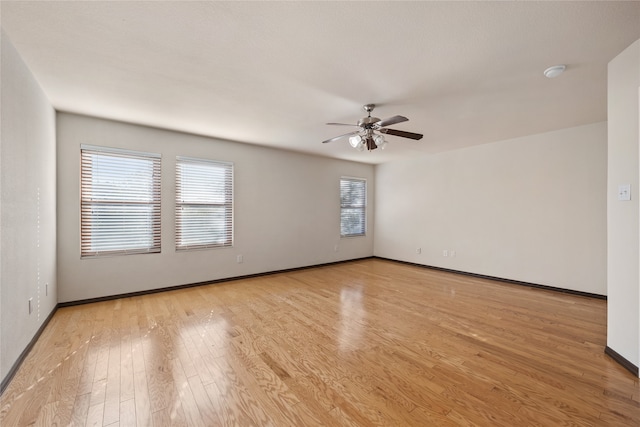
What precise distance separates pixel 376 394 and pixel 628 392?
170 cm

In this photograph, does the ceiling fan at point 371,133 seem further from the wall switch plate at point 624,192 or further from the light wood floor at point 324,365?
the light wood floor at point 324,365

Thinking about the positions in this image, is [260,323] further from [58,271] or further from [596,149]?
[596,149]

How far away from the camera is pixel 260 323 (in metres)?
2.89

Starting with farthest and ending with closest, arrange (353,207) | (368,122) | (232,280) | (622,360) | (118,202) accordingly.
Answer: (353,207) < (232,280) < (118,202) < (368,122) < (622,360)

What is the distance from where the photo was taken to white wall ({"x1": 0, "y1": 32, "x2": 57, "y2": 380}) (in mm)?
1850

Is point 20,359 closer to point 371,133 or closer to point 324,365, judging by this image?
point 324,365

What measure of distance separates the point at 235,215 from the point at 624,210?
4734 mm

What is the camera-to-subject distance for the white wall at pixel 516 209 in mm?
3797

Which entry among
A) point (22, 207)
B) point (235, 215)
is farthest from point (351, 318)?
point (22, 207)

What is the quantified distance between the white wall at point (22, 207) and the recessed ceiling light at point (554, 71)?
4244 millimetres

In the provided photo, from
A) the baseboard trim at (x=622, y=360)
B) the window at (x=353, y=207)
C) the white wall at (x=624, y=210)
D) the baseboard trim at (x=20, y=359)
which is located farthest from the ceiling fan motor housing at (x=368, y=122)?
the baseboard trim at (x=20, y=359)

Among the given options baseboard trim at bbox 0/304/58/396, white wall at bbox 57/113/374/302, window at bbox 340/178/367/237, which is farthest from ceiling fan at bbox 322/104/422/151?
baseboard trim at bbox 0/304/58/396

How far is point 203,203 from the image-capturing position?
440cm

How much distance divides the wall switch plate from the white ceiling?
3.48 feet
